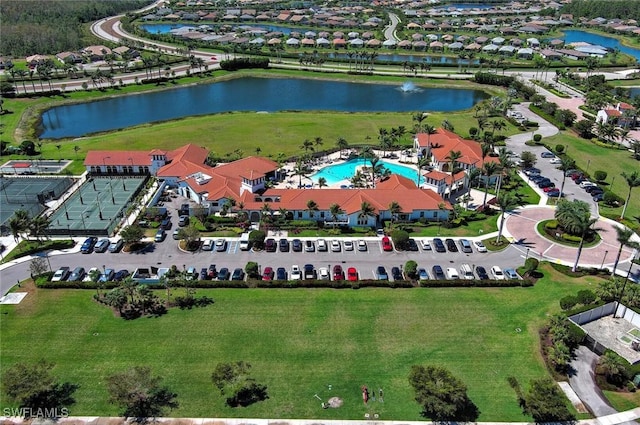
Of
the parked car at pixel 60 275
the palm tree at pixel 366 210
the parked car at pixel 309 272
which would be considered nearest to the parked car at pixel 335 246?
the parked car at pixel 309 272

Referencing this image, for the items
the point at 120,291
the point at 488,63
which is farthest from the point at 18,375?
the point at 488,63

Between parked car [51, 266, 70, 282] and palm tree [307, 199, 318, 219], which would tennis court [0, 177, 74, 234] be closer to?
parked car [51, 266, 70, 282]

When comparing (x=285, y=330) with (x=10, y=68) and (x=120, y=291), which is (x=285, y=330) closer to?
(x=120, y=291)

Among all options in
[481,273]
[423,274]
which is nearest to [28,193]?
[423,274]

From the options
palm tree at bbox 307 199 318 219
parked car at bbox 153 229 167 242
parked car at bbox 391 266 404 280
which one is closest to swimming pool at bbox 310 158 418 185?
palm tree at bbox 307 199 318 219

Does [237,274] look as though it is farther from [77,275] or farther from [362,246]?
[77,275]
